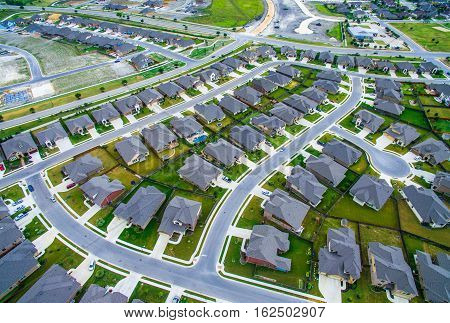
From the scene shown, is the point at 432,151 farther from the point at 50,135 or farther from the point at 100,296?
the point at 50,135

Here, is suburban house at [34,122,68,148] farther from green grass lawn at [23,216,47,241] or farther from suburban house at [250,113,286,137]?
suburban house at [250,113,286,137]

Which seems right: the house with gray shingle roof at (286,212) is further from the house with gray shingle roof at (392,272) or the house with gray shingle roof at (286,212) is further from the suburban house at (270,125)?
the suburban house at (270,125)

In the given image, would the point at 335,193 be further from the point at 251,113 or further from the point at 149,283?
the point at 149,283

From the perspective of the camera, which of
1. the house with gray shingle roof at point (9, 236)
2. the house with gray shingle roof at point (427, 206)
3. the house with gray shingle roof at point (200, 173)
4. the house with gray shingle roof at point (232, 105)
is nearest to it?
the house with gray shingle roof at point (9, 236)

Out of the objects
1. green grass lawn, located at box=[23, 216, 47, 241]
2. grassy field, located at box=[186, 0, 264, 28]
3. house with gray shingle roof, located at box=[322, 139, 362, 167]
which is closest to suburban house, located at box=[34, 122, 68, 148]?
green grass lawn, located at box=[23, 216, 47, 241]

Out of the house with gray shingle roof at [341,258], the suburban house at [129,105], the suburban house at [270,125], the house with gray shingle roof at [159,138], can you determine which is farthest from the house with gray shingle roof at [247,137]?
the suburban house at [129,105]

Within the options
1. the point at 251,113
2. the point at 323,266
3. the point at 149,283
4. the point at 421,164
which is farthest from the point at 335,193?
the point at 149,283

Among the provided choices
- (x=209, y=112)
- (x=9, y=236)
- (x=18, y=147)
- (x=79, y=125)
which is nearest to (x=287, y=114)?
(x=209, y=112)
